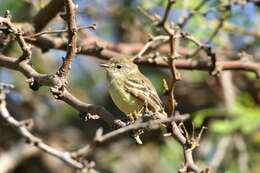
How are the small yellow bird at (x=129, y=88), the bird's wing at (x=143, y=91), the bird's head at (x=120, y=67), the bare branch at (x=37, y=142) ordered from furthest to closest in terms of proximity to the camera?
the bird's head at (x=120, y=67) < the small yellow bird at (x=129, y=88) < the bird's wing at (x=143, y=91) < the bare branch at (x=37, y=142)

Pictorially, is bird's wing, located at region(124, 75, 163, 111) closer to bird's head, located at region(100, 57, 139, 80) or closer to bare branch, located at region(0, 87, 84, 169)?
bird's head, located at region(100, 57, 139, 80)

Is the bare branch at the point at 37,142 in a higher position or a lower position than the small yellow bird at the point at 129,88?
higher

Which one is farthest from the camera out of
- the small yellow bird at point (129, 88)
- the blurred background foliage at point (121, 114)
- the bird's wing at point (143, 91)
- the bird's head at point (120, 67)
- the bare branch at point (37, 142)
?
the blurred background foliage at point (121, 114)

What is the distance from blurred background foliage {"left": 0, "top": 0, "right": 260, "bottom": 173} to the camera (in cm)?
708

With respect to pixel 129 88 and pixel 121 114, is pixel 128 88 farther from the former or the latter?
pixel 121 114

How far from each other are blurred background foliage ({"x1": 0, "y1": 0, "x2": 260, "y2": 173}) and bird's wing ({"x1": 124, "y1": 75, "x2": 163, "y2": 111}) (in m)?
1.28

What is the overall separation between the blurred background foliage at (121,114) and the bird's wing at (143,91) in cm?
128

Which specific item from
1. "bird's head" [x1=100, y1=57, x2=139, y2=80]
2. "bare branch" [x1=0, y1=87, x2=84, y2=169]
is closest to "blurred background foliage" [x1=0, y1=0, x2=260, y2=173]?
"bird's head" [x1=100, y1=57, x2=139, y2=80]

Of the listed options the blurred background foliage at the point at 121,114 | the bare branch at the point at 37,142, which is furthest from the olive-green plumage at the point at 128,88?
the bare branch at the point at 37,142

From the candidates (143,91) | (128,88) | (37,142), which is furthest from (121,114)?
(37,142)

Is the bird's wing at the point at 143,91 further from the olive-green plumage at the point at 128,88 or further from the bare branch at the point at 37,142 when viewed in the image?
the bare branch at the point at 37,142

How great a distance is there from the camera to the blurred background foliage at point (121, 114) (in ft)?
23.2

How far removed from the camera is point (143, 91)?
4.89 meters

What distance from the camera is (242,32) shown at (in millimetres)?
7199
